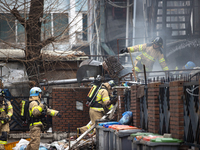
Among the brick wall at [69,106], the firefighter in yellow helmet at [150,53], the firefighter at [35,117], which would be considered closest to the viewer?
the firefighter at [35,117]

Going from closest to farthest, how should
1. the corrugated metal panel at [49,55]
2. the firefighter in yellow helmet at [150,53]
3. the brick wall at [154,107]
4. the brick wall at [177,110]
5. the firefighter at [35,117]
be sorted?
the brick wall at [177,110] → the brick wall at [154,107] → the firefighter at [35,117] → the firefighter in yellow helmet at [150,53] → the corrugated metal panel at [49,55]

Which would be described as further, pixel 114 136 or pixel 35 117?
pixel 35 117

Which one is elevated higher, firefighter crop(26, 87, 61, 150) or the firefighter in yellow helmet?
the firefighter in yellow helmet

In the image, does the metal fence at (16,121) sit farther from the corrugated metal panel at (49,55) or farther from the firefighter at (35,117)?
the firefighter at (35,117)

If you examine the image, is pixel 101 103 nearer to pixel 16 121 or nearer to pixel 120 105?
pixel 120 105

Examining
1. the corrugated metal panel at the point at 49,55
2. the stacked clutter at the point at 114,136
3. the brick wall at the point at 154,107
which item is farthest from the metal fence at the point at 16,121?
the brick wall at the point at 154,107

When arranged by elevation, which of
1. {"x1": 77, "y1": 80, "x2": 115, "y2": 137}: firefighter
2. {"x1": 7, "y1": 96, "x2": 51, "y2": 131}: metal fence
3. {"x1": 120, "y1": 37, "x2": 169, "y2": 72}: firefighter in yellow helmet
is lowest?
{"x1": 7, "y1": 96, "x2": 51, "y2": 131}: metal fence

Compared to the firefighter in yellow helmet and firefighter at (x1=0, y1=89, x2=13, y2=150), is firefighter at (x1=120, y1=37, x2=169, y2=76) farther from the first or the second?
firefighter at (x1=0, y1=89, x2=13, y2=150)

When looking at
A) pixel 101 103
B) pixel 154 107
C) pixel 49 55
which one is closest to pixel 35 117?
pixel 101 103

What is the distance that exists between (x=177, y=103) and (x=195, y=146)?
0.72 metres

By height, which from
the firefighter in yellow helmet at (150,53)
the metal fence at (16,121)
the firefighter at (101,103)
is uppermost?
the firefighter in yellow helmet at (150,53)

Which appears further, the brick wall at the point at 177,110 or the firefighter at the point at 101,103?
the firefighter at the point at 101,103

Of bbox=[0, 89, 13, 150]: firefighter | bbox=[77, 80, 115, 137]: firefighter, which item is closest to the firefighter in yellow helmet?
bbox=[77, 80, 115, 137]: firefighter

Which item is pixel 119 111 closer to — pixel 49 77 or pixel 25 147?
pixel 25 147
